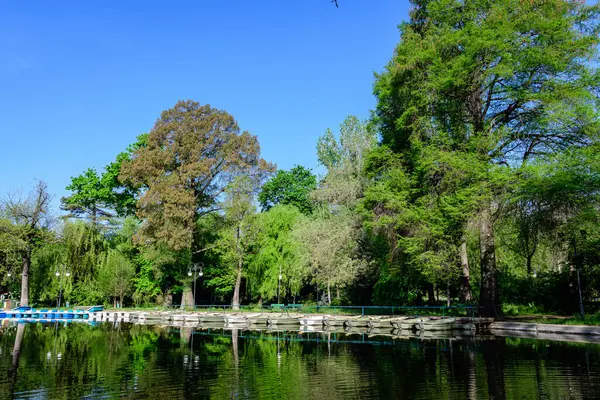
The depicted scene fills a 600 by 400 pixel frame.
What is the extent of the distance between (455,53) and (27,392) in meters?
26.9

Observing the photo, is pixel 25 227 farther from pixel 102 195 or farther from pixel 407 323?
pixel 407 323

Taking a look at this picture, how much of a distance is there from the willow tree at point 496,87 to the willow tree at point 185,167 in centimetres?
2223

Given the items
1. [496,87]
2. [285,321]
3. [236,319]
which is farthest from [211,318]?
[496,87]

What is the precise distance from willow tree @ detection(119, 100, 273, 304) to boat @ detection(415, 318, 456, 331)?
2380 cm

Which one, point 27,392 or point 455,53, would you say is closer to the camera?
point 27,392

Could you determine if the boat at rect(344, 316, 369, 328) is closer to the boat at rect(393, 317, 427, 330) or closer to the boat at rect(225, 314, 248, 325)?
the boat at rect(393, 317, 427, 330)

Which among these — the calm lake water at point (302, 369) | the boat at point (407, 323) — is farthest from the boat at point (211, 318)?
the boat at point (407, 323)

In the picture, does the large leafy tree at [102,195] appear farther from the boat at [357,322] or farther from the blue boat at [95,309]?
the boat at [357,322]

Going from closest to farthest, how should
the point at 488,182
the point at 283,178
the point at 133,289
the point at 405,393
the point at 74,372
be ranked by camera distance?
1. the point at 405,393
2. the point at 74,372
3. the point at 488,182
4. the point at 133,289
5. the point at 283,178

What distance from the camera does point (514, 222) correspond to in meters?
26.7

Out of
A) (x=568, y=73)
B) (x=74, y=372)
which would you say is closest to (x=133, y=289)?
(x=74, y=372)

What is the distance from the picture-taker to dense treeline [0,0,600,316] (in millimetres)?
25594

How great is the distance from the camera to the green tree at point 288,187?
67.5m

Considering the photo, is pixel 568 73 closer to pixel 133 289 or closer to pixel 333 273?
pixel 333 273
